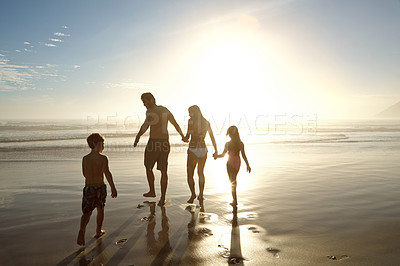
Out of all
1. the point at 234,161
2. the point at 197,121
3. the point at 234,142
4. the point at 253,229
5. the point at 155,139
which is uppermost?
the point at 197,121

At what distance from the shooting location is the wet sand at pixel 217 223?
140 inches

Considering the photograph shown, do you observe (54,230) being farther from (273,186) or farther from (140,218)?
(273,186)

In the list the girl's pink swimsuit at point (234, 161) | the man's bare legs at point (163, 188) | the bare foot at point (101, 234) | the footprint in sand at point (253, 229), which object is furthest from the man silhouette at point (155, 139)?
the footprint in sand at point (253, 229)

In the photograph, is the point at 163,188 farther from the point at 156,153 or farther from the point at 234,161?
the point at 234,161

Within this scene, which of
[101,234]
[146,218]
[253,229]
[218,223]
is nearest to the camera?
[101,234]

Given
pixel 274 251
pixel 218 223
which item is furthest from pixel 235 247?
pixel 218 223

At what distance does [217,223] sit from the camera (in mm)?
4805

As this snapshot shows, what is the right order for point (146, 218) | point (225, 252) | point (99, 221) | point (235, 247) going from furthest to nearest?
point (146, 218), point (99, 221), point (235, 247), point (225, 252)

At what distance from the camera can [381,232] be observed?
4.31 m

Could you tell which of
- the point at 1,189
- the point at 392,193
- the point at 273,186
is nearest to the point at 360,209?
the point at 392,193

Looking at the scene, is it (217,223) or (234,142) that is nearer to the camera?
(217,223)

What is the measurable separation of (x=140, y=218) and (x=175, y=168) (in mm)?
5704

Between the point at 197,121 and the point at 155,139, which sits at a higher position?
the point at 197,121

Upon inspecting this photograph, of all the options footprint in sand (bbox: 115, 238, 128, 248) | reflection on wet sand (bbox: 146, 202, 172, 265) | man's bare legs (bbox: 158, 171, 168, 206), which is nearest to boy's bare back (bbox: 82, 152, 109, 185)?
footprint in sand (bbox: 115, 238, 128, 248)
